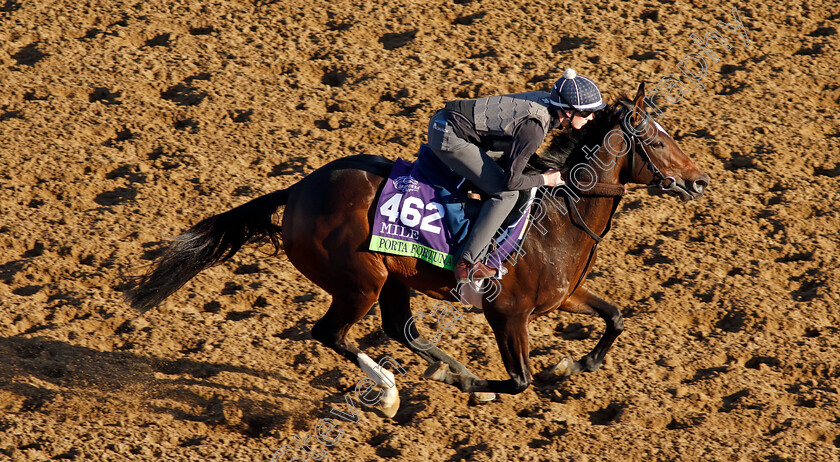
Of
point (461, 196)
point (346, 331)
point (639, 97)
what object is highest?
point (639, 97)

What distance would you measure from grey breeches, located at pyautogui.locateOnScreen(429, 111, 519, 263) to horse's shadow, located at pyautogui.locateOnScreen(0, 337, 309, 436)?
5.09ft

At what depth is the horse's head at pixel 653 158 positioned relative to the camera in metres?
5.14

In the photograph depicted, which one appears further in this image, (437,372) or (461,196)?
(437,372)

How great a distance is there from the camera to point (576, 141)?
5305 mm

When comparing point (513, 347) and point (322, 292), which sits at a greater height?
point (513, 347)

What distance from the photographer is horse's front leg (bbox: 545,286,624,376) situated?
18.7 ft

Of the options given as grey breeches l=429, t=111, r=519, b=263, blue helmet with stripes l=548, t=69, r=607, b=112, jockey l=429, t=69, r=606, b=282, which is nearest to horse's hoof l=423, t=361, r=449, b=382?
jockey l=429, t=69, r=606, b=282

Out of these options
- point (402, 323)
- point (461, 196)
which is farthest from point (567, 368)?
point (461, 196)

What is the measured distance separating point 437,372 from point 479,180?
1277mm

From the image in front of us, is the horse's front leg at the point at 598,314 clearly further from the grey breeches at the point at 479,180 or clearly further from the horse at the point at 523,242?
the grey breeches at the point at 479,180

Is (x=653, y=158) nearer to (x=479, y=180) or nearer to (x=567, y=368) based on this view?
(x=479, y=180)

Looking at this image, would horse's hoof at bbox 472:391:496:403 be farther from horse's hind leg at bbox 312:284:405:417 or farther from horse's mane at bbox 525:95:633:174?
horse's mane at bbox 525:95:633:174

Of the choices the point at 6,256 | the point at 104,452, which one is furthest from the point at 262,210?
the point at 6,256

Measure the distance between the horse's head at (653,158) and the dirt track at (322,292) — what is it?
4.36 ft
